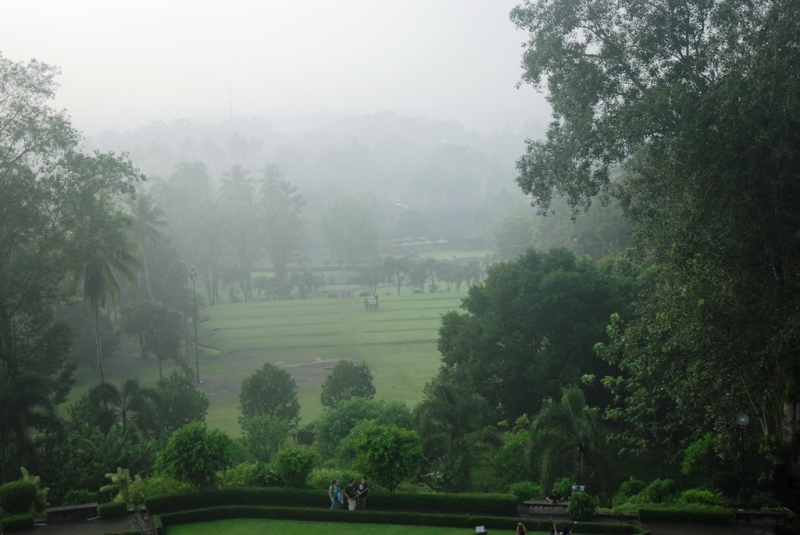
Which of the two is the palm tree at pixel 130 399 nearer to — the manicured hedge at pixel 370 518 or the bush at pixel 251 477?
the bush at pixel 251 477

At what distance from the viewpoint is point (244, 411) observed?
3100 centimetres

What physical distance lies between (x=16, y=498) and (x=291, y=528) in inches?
236

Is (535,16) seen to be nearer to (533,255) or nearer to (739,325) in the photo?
(739,325)

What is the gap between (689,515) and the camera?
16078 millimetres

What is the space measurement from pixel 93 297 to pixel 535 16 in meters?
22.9

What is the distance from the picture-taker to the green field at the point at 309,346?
42.6 meters

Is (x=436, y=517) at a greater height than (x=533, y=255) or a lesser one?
lesser

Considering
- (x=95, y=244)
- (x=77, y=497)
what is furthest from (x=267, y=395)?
(x=77, y=497)

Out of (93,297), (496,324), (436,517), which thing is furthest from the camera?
(93,297)

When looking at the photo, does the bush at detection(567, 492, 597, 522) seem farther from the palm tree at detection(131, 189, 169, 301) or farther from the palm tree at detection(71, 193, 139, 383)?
the palm tree at detection(131, 189, 169, 301)

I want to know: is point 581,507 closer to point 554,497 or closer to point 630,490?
point 554,497

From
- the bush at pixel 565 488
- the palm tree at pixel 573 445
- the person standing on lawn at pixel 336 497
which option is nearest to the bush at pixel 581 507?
the bush at pixel 565 488

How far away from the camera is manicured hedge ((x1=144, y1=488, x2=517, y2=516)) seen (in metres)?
17.6

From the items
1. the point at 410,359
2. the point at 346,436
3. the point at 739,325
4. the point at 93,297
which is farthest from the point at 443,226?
the point at 739,325
